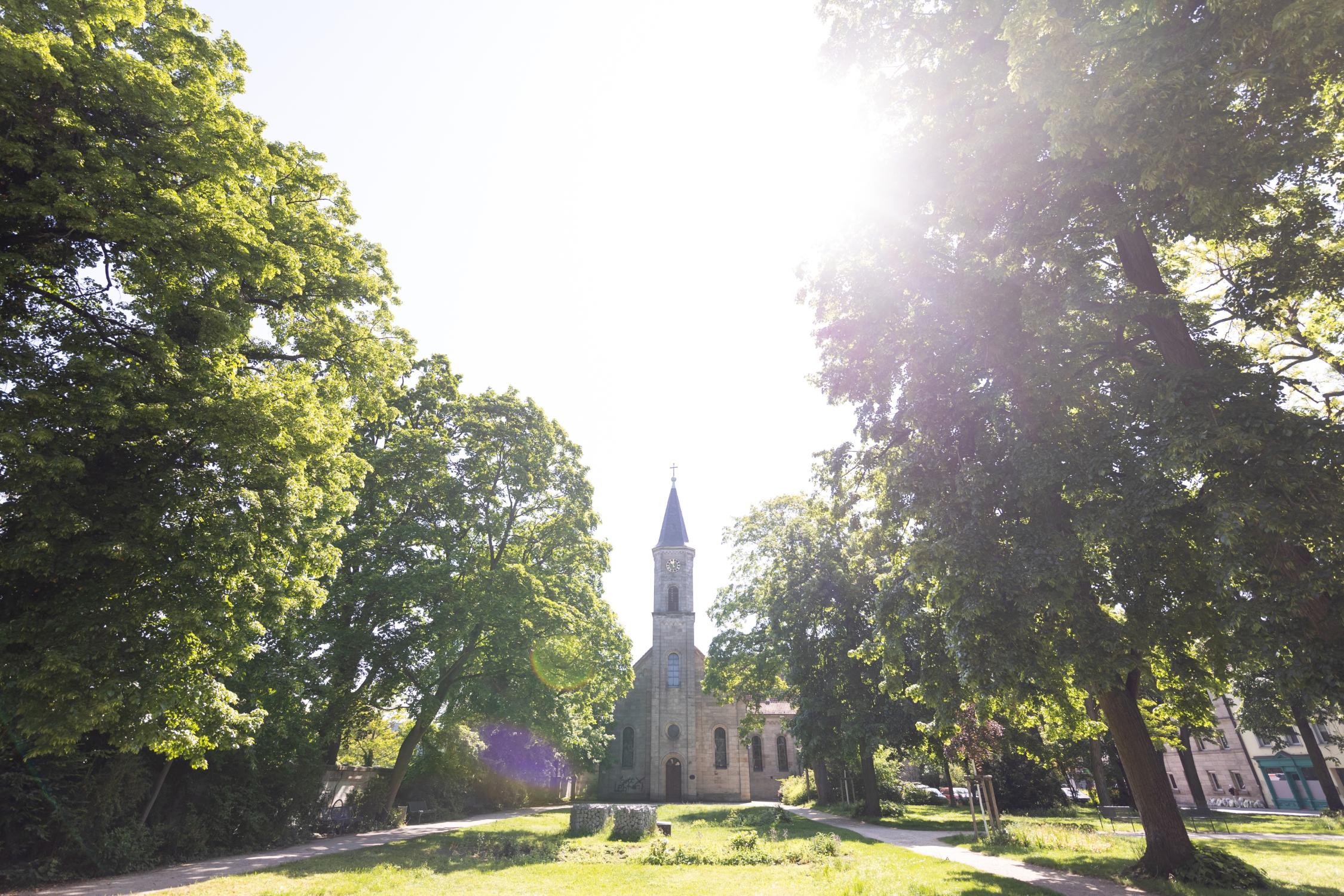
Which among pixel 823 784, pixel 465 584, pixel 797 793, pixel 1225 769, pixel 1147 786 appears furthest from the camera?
pixel 1225 769

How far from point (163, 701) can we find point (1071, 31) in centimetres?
1541

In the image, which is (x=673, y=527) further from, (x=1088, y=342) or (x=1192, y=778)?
(x=1088, y=342)

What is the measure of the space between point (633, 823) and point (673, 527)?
92.3ft

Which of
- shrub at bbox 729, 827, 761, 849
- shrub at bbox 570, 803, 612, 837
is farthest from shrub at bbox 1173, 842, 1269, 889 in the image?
shrub at bbox 570, 803, 612, 837

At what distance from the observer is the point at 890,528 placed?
1279cm

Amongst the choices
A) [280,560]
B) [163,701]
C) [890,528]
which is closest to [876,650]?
[890,528]

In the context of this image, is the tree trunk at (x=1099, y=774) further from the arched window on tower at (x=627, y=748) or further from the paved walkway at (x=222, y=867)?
the arched window on tower at (x=627, y=748)

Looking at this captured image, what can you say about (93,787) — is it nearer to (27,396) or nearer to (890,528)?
(27,396)

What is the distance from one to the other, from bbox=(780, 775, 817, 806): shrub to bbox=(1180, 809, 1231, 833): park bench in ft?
55.0

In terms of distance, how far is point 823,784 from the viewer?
31562 millimetres

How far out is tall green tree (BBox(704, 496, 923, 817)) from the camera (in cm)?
2217

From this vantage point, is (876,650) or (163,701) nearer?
(163,701)

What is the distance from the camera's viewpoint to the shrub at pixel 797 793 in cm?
3416

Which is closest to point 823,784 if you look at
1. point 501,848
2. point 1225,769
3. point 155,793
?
point 501,848
